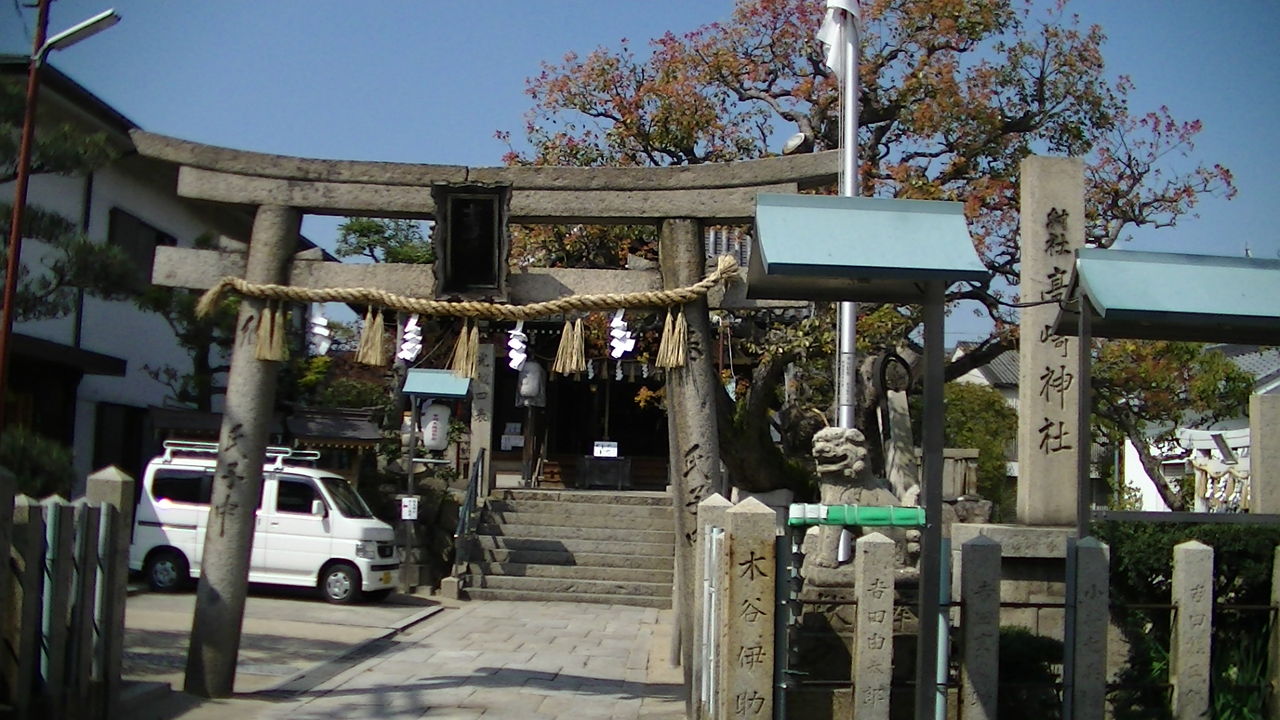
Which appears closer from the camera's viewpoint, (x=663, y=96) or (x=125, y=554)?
(x=125, y=554)

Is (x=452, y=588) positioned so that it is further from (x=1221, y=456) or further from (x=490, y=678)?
(x=1221, y=456)

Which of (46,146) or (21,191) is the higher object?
(46,146)

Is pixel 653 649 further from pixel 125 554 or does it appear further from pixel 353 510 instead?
pixel 125 554

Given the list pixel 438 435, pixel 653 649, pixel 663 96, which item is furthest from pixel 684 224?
pixel 438 435

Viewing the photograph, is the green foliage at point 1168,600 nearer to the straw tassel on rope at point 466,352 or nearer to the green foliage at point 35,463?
the straw tassel on rope at point 466,352

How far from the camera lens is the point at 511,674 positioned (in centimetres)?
1123

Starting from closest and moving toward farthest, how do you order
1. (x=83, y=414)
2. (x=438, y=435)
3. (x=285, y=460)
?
1. (x=83, y=414)
2. (x=285, y=460)
3. (x=438, y=435)

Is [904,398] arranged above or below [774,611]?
above

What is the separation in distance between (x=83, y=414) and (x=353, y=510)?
4190 mm

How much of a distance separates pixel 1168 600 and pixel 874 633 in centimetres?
329

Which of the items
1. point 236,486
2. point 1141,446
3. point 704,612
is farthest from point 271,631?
point 1141,446

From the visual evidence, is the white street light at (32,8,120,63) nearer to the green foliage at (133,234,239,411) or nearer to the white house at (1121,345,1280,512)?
the green foliage at (133,234,239,411)

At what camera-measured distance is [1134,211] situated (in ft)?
53.3

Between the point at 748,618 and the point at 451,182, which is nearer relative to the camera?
the point at 748,618
